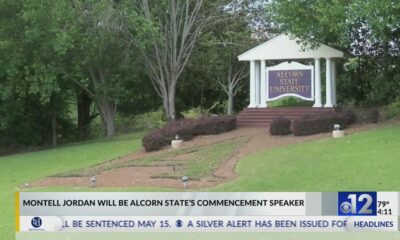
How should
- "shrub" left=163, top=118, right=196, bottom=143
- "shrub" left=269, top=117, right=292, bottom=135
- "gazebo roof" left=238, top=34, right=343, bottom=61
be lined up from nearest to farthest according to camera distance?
"shrub" left=269, top=117, right=292, bottom=135
"shrub" left=163, top=118, right=196, bottom=143
"gazebo roof" left=238, top=34, right=343, bottom=61

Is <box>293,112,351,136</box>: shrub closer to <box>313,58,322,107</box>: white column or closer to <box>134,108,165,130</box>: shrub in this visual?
<box>313,58,322,107</box>: white column

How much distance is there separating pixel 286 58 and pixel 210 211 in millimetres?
20185

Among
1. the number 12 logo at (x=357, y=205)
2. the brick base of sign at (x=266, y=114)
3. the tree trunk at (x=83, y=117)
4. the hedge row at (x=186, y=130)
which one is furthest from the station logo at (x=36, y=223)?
the tree trunk at (x=83, y=117)

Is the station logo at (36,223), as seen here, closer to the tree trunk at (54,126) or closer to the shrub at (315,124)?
the shrub at (315,124)

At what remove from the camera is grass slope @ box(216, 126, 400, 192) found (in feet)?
36.6

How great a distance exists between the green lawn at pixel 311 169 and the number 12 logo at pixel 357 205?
488 cm

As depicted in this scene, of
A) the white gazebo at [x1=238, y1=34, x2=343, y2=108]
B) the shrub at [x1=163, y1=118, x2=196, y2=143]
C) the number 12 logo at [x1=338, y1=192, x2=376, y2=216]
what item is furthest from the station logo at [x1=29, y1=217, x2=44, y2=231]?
the white gazebo at [x1=238, y1=34, x2=343, y2=108]

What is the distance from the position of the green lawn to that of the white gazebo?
6.10 m

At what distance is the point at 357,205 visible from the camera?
16.9ft

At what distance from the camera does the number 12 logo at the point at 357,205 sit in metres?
5.15

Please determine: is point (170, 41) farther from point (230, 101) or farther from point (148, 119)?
point (148, 119)

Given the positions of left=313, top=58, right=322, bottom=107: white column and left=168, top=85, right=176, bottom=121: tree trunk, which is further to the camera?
left=168, top=85, right=176, bottom=121: tree trunk

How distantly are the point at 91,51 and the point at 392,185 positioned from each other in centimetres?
1945

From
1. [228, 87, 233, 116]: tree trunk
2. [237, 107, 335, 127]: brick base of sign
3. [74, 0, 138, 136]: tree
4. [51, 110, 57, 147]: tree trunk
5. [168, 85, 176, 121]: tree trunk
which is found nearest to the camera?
[237, 107, 335, 127]: brick base of sign
